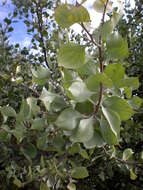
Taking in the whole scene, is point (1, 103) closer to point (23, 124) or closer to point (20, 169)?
point (20, 169)

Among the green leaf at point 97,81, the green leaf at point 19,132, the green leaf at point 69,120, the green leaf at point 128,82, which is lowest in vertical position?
the green leaf at point 19,132

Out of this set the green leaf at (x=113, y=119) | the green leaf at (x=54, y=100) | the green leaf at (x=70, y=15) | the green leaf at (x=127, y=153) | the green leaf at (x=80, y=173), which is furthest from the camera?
the green leaf at (x=127, y=153)

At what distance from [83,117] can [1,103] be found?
1.32 metres

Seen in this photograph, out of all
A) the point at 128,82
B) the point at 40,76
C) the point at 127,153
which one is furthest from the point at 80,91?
the point at 127,153

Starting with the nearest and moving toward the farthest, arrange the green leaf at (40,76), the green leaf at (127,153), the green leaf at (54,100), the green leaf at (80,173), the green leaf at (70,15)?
the green leaf at (70,15), the green leaf at (54,100), the green leaf at (40,76), the green leaf at (80,173), the green leaf at (127,153)

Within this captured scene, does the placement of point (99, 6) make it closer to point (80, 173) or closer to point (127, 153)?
point (80, 173)

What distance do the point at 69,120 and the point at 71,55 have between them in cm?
15

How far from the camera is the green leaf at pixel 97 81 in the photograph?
71 cm

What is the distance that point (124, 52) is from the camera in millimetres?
751

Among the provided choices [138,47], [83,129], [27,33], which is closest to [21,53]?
[27,33]

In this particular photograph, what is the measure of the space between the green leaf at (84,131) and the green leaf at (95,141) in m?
0.03

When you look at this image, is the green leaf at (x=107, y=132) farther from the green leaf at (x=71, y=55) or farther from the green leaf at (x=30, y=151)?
the green leaf at (x=30, y=151)

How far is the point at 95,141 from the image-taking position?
0.83 metres

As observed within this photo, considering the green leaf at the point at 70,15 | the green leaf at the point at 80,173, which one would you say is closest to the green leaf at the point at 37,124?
the green leaf at the point at 80,173
